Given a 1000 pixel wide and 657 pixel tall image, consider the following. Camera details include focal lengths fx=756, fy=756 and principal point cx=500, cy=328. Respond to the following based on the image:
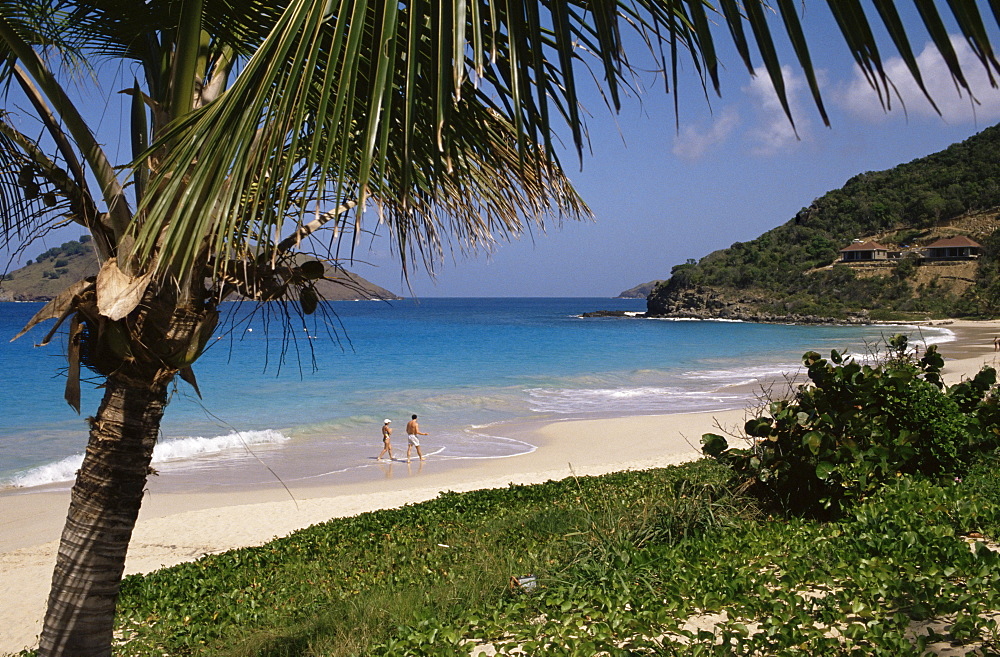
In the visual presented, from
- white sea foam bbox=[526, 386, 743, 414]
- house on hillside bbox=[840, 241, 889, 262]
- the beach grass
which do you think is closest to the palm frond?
the beach grass

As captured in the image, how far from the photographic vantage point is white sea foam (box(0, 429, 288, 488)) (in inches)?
614

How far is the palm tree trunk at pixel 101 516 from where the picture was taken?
9.52 ft

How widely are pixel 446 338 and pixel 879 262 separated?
53163 millimetres

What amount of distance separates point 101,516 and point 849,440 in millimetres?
4712

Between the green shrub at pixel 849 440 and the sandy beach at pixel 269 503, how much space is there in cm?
85

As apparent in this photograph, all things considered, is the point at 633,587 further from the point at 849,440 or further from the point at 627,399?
the point at 627,399

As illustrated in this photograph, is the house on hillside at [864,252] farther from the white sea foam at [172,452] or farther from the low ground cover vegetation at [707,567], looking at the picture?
the low ground cover vegetation at [707,567]

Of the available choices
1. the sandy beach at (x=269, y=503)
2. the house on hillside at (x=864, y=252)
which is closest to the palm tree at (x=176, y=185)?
the sandy beach at (x=269, y=503)

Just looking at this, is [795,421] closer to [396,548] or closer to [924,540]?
[924,540]

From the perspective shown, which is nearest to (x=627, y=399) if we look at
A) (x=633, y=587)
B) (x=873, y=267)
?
(x=633, y=587)

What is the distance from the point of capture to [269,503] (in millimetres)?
12977

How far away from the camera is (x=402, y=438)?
2031 centimetres

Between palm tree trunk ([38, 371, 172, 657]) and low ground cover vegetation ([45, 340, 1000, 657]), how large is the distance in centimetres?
125

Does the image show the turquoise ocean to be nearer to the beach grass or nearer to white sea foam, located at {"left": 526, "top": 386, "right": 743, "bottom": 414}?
white sea foam, located at {"left": 526, "top": 386, "right": 743, "bottom": 414}
